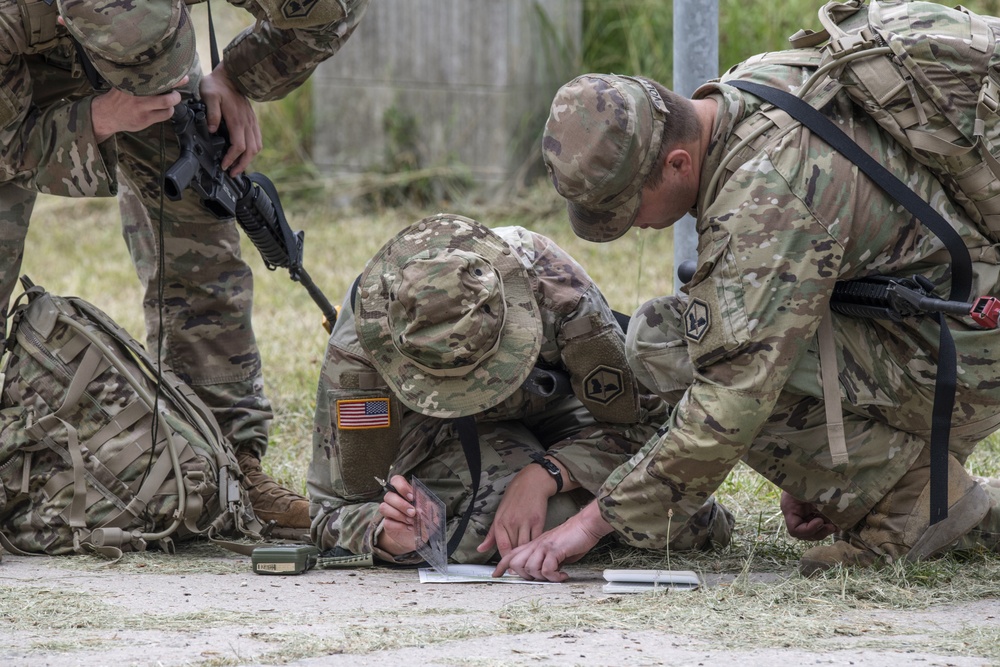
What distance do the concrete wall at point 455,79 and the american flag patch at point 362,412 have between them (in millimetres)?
5592

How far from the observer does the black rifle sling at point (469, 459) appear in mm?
3084

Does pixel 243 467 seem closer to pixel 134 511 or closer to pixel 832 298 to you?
pixel 134 511

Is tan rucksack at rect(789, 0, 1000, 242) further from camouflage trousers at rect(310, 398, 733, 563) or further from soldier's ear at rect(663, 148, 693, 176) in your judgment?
camouflage trousers at rect(310, 398, 733, 563)

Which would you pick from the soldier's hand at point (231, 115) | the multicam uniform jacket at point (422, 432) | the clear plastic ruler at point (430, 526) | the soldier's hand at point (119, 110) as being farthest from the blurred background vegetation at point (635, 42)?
the clear plastic ruler at point (430, 526)

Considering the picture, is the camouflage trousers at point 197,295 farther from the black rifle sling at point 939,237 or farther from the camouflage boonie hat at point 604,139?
the black rifle sling at point 939,237

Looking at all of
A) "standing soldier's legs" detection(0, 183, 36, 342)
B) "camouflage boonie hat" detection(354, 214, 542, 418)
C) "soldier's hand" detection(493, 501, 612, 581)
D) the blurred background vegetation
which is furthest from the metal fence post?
the blurred background vegetation

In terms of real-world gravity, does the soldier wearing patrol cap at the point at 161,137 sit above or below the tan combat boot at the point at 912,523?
above

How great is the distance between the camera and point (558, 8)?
8570mm

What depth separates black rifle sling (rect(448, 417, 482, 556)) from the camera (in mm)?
3084

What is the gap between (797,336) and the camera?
271 cm

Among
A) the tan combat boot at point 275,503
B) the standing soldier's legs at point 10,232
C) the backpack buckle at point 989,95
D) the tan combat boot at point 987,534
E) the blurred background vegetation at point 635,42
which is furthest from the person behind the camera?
the blurred background vegetation at point 635,42

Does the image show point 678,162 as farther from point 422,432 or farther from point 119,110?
point 119,110

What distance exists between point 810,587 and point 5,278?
7.52 feet

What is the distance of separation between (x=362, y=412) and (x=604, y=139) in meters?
0.95
